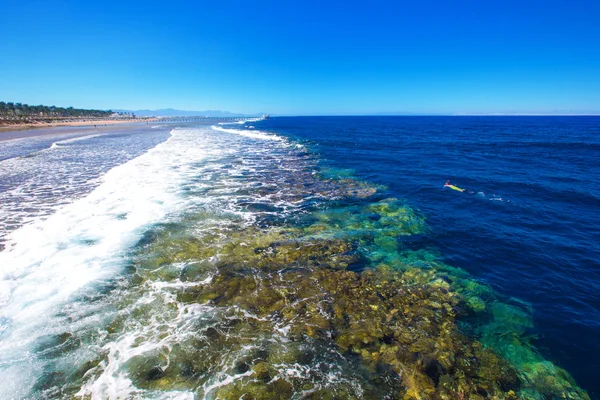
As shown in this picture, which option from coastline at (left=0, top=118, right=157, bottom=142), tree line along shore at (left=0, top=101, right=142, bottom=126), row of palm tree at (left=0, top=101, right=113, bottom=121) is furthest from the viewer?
row of palm tree at (left=0, top=101, right=113, bottom=121)

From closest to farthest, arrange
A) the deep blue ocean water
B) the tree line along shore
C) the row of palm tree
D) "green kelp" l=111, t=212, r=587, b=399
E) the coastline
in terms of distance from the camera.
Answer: "green kelp" l=111, t=212, r=587, b=399, the deep blue ocean water, the coastline, the tree line along shore, the row of palm tree

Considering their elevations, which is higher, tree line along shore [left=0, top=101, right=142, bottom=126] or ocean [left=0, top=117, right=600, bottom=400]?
tree line along shore [left=0, top=101, right=142, bottom=126]

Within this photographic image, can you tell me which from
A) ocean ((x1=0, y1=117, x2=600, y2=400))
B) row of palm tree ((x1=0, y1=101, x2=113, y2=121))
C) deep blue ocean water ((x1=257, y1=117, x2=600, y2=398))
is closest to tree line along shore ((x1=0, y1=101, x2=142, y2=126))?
row of palm tree ((x1=0, y1=101, x2=113, y2=121))

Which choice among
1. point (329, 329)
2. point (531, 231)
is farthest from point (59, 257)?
point (531, 231)

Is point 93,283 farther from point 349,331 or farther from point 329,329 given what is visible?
point 349,331

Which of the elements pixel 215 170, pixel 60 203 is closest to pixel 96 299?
pixel 60 203

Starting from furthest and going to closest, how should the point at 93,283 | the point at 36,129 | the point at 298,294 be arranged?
the point at 36,129
the point at 93,283
the point at 298,294

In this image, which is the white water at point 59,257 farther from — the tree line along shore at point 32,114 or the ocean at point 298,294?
the tree line along shore at point 32,114

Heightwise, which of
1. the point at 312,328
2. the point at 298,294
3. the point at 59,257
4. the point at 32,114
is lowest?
the point at 312,328

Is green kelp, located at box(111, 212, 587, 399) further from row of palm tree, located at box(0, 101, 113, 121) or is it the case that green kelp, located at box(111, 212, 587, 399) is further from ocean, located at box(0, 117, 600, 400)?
row of palm tree, located at box(0, 101, 113, 121)

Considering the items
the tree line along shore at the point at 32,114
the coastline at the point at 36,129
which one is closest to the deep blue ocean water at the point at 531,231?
the coastline at the point at 36,129
